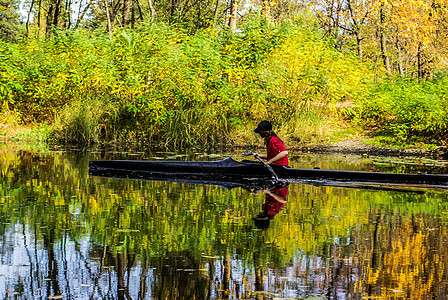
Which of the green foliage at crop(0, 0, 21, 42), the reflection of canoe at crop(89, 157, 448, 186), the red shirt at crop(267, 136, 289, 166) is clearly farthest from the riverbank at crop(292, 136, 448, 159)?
the green foliage at crop(0, 0, 21, 42)

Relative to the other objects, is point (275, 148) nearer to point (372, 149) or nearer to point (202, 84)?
point (372, 149)

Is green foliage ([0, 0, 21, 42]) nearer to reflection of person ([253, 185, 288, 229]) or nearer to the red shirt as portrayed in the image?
the red shirt

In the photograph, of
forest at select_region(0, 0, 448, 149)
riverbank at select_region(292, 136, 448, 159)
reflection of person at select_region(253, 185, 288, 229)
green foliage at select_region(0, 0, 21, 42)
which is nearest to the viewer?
reflection of person at select_region(253, 185, 288, 229)

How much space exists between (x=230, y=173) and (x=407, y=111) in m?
8.99

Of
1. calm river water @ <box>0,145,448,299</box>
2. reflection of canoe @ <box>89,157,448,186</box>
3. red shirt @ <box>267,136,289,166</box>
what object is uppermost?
red shirt @ <box>267,136,289,166</box>

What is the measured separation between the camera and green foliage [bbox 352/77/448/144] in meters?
17.2

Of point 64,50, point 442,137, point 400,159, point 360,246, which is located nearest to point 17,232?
point 360,246

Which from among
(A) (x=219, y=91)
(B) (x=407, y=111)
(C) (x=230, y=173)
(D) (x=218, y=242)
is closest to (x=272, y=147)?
(C) (x=230, y=173)

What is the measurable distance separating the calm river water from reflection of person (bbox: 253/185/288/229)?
0.03 meters

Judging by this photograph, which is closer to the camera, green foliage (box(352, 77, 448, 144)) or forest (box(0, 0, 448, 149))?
green foliage (box(352, 77, 448, 144))

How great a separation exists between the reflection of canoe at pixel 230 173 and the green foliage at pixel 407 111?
24.8ft

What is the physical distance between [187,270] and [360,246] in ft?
6.21

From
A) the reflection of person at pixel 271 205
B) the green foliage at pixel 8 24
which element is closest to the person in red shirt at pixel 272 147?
the reflection of person at pixel 271 205

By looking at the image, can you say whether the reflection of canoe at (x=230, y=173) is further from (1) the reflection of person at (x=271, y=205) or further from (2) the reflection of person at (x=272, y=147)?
(1) the reflection of person at (x=271, y=205)
